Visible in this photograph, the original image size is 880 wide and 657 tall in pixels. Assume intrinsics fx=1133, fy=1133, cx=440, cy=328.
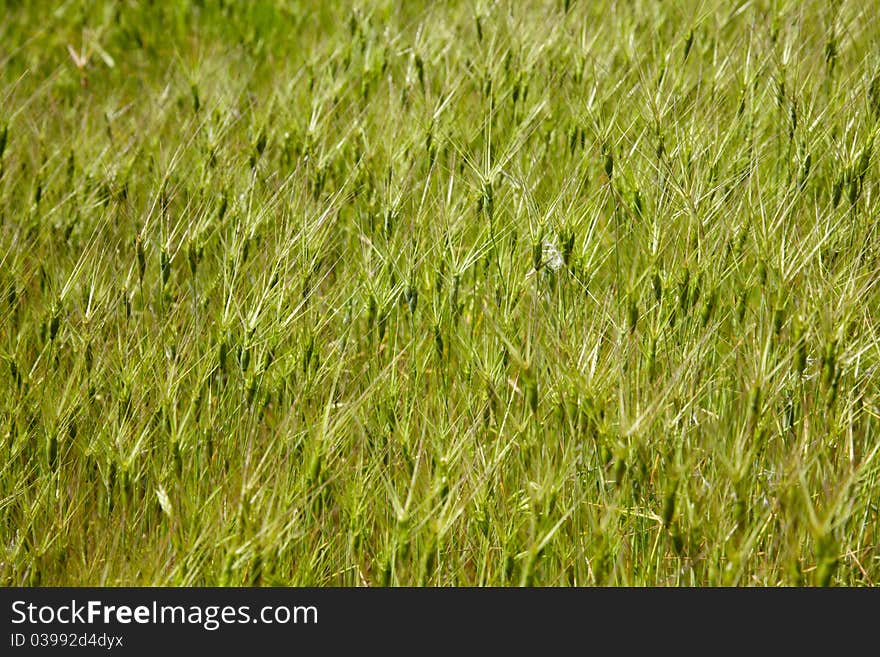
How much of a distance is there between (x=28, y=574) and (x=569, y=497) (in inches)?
31.7

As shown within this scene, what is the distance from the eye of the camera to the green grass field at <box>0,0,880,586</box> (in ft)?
5.09

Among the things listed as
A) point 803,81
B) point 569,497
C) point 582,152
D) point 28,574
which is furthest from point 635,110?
point 28,574

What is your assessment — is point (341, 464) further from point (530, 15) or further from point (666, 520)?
point (530, 15)

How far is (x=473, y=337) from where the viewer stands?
73.8 inches

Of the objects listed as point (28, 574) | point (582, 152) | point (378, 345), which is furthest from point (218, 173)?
point (28, 574)

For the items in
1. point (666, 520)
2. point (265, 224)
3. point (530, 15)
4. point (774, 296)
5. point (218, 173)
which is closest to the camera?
point (666, 520)

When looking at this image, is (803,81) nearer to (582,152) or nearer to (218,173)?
(582,152)

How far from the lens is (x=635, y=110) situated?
2.18m

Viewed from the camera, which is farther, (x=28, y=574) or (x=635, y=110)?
(x=635, y=110)

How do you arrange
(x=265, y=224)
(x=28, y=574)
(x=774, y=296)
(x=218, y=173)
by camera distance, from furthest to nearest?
(x=218, y=173), (x=265, y=224), (x=774, y=296), (x=28, y=574)

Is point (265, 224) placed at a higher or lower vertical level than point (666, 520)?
higher

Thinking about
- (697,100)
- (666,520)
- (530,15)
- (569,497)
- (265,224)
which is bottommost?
(666,520)

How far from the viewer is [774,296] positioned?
178 centimetres

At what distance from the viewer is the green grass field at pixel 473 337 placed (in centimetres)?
155
